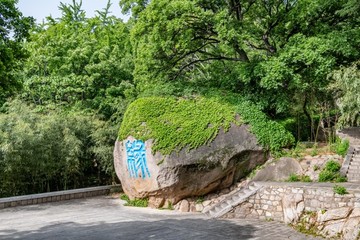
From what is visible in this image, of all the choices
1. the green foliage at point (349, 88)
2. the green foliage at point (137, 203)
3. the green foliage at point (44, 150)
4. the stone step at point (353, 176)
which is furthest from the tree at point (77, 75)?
the stone step at point (353, 176)

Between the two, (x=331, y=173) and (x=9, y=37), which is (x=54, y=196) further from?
(x=331, y=173)

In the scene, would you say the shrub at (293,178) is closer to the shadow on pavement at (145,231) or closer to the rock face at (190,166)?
the rock face at (190,166)

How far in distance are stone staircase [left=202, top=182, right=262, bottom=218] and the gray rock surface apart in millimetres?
614

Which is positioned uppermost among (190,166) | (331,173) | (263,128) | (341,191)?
(263,128)

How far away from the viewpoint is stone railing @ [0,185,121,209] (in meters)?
10.9

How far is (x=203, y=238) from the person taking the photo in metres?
7.40

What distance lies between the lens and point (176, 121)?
1095 cm

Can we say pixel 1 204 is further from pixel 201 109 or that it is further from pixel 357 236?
pixel 357 236

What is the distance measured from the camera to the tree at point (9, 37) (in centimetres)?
686

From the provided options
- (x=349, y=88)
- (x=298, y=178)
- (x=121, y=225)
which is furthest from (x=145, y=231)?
(x=349, y=88)

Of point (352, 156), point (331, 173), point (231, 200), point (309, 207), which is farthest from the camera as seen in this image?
point (352, 156)

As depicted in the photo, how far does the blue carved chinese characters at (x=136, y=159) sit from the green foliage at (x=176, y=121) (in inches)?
10.9

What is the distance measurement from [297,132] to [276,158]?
17.0ft

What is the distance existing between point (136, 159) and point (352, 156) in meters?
6.53
